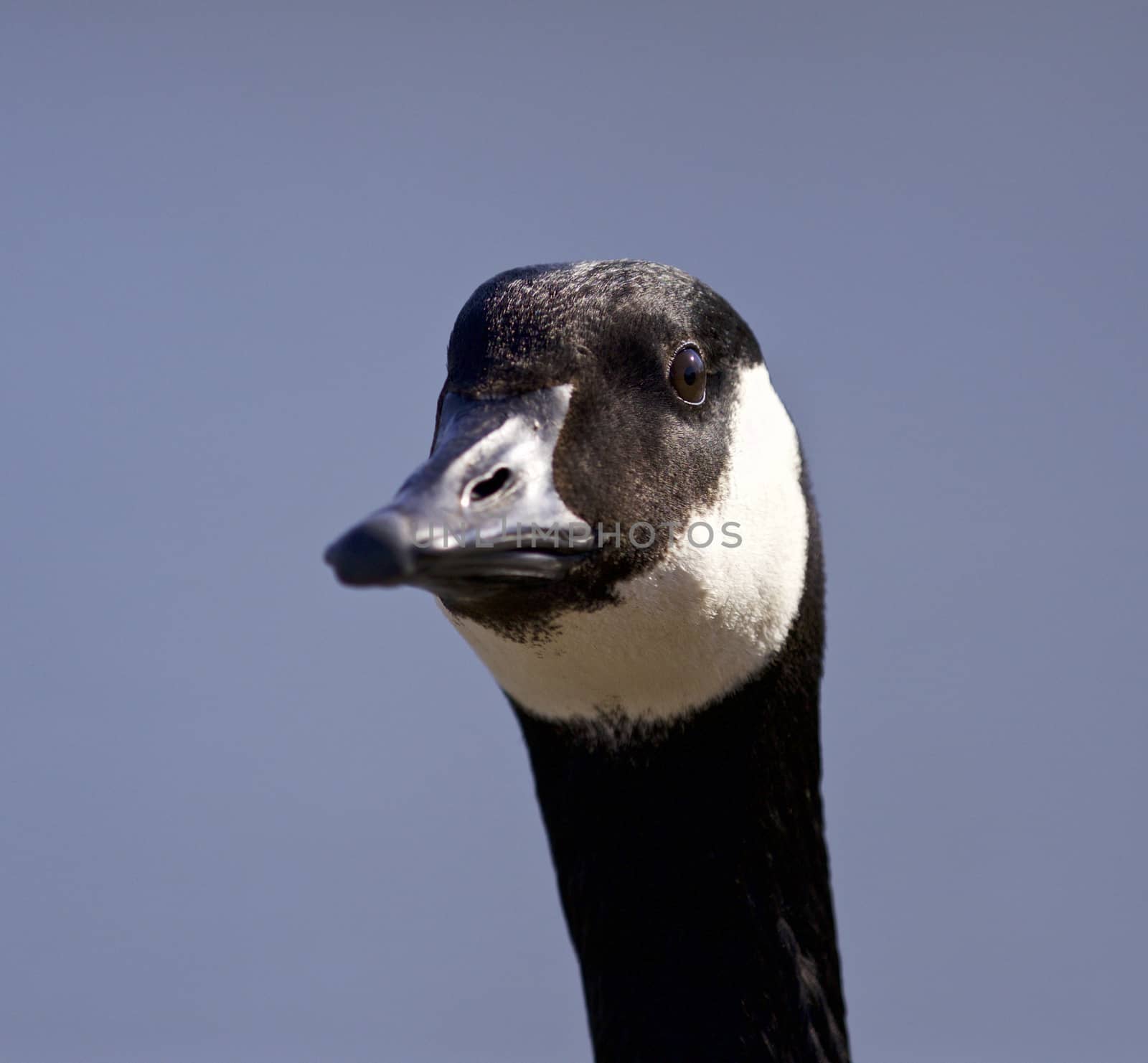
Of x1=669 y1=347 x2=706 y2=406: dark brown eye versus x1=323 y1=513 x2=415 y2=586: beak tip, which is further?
x1=669 y1=347 x2=706 y2=406: dark brown eye

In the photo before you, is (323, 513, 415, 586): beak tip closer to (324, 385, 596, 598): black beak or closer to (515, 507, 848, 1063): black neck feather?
(324, 385, 596, 598): black beak

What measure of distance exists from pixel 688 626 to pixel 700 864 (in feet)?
2.13

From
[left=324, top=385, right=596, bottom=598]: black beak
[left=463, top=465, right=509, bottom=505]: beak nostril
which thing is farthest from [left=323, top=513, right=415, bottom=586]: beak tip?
[left=463, top=465, right=509, bottom=505]: beak nostril

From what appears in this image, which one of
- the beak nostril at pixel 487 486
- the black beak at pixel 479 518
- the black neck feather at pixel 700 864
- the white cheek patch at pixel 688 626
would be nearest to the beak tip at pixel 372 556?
the black beak at pixel 479 518

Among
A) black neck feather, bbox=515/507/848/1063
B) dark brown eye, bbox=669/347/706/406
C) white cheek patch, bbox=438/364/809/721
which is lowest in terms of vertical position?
black neck feather, bbox=515/507/848/1063

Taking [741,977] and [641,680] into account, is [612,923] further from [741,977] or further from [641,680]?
[641,680]

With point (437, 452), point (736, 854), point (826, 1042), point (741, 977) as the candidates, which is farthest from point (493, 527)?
point (826, 1042)

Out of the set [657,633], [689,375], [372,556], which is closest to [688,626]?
[657,633]

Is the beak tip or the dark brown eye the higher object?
the dark brown eye

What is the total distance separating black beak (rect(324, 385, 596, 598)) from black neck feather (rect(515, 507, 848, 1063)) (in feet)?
2.05

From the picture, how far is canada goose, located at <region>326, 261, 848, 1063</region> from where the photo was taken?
2.26m

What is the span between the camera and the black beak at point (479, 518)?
1.75 meters

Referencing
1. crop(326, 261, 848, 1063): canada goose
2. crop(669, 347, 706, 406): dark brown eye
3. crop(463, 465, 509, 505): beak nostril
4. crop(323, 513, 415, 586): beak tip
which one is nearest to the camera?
crop(323, 513, 415, 586): beak tip

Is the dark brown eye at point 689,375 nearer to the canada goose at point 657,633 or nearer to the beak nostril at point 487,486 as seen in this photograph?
the canada goose at point 657,633
